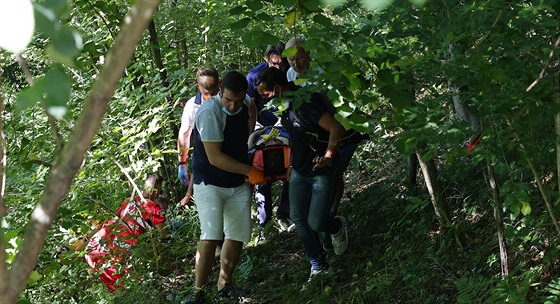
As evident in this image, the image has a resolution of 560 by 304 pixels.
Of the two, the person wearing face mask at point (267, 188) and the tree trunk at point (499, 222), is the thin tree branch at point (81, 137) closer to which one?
the tree trunk at point (499, 222)

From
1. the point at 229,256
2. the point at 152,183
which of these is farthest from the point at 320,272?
the point at 152,183

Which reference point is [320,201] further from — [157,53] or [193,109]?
[157,53]

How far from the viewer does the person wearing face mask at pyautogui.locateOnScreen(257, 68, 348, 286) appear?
19.8ft

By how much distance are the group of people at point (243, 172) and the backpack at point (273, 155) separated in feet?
0.25

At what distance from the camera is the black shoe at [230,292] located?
21.7 ft

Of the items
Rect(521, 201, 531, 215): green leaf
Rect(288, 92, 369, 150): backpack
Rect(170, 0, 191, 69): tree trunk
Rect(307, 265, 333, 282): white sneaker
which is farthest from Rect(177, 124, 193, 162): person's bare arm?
Rect(521, 201, 531, 215): green leaf

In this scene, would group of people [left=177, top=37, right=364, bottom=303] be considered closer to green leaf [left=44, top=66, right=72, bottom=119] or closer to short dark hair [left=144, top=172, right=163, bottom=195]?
short dark hair [left=144, top=172, right=163, bottom=195]

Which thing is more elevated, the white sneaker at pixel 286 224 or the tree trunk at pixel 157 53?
the tree trunk at pixel 157 53

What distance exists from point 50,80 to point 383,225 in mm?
6018

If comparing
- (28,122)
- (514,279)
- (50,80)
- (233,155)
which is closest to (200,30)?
(28,122)

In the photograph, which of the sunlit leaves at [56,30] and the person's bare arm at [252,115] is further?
the person's bare arm at [252,115]

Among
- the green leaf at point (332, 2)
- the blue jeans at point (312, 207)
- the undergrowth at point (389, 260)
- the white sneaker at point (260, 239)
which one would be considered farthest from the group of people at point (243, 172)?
the green leaf at point (332, 2)

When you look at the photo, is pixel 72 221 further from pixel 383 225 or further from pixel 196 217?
pixel 383 225

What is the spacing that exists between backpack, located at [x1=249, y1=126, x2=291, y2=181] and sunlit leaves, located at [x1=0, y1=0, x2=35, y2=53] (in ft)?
17.8
